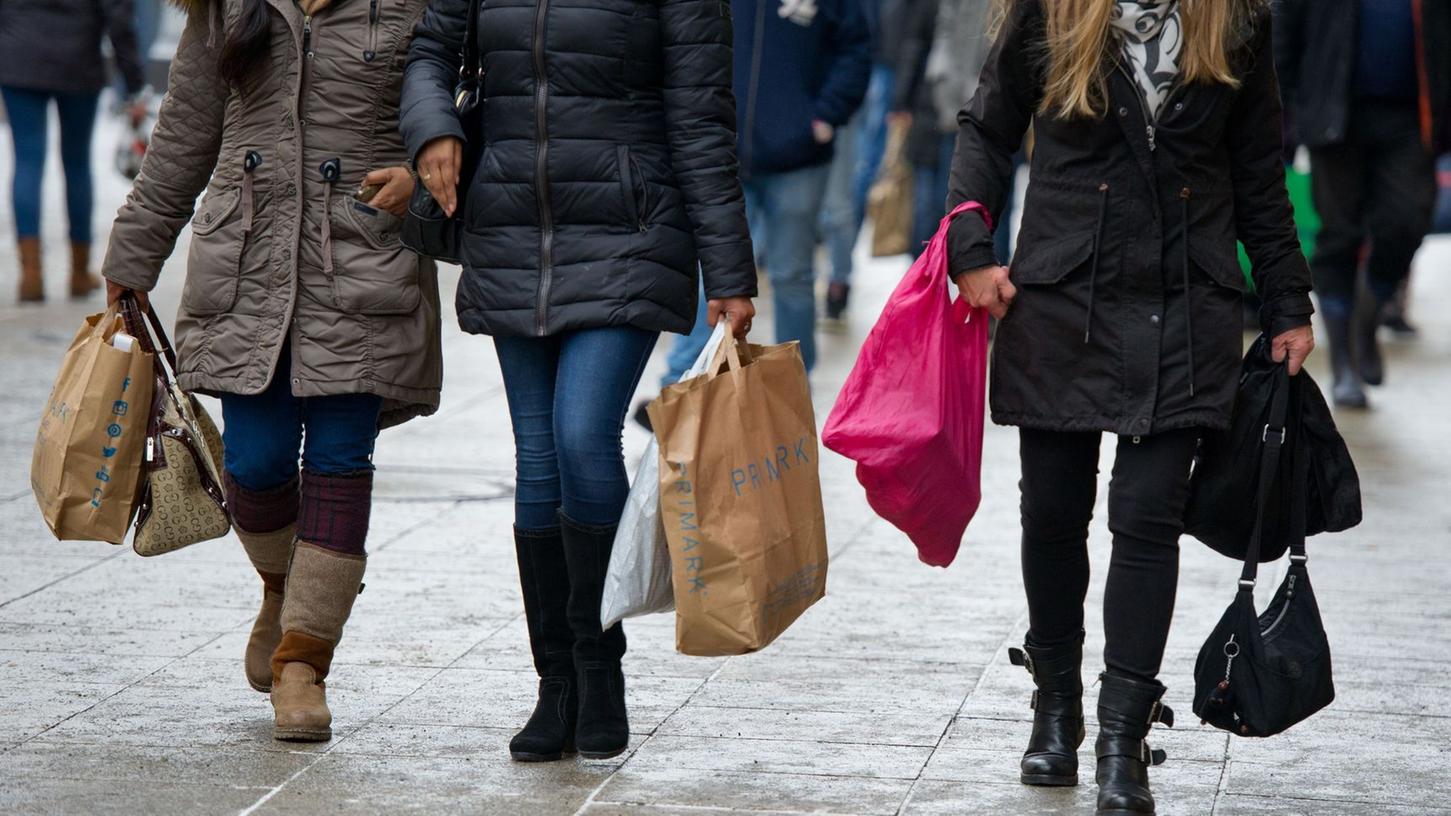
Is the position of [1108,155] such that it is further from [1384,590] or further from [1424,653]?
[1384,590]

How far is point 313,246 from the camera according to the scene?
4.48m

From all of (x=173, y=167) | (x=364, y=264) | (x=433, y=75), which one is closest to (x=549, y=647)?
(x=364, y=264)

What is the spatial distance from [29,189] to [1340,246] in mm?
6416

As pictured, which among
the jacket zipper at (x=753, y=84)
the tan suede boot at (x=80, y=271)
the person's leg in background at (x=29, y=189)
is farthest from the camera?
the tan suede boot at (x=80, y=271)

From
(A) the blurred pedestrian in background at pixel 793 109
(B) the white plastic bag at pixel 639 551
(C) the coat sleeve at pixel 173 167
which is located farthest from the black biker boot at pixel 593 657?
(A) the blurred pedestrian in background at pixel 793 109

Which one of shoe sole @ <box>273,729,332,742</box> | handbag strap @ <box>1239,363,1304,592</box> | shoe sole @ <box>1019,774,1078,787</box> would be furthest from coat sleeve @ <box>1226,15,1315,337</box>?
shoe sole @ <box>273,729,332,742</box>

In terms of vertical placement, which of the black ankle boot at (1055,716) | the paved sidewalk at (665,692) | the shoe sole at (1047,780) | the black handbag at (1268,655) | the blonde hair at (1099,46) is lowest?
the paved sidewalk at (665,692)

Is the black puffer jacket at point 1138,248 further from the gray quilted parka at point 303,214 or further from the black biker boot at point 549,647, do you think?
the gray quilted parka at point 303,214

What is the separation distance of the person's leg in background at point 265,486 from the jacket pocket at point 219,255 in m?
0.18

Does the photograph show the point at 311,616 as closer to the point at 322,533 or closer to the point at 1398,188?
the point at 322,533

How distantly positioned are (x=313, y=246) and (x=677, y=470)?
975 mm

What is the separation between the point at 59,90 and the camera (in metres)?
10.8

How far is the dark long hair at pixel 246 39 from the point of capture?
14.3 ft

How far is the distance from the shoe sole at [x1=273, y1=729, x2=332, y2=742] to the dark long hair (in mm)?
1329
